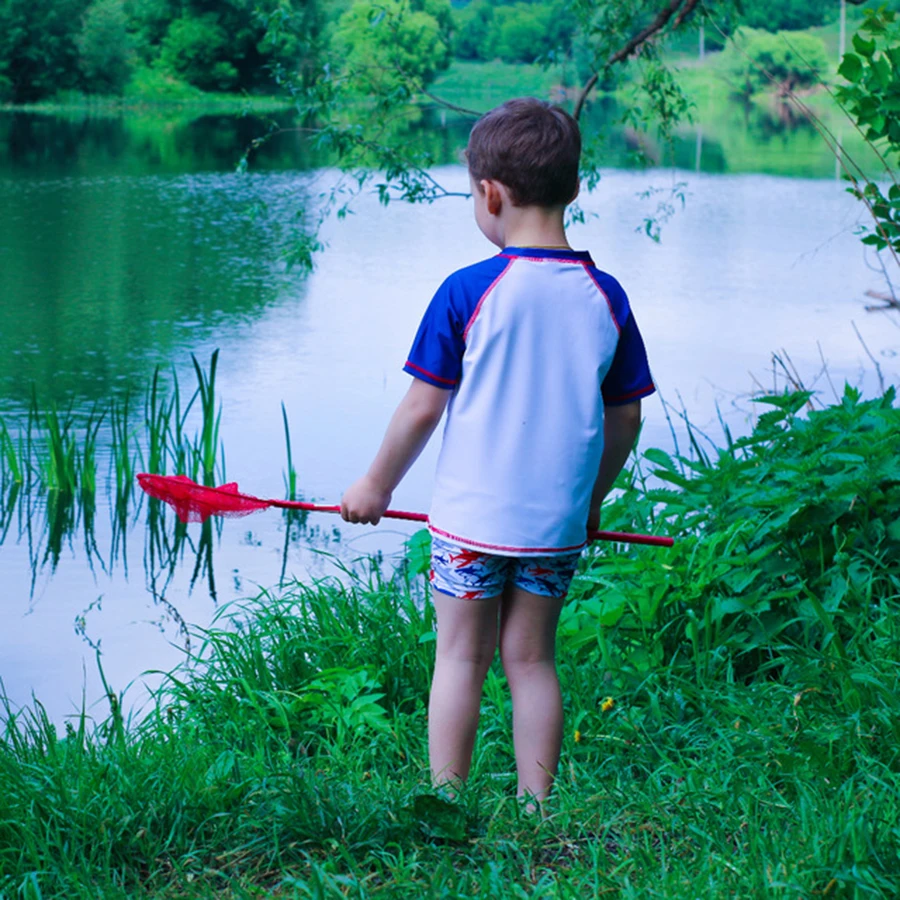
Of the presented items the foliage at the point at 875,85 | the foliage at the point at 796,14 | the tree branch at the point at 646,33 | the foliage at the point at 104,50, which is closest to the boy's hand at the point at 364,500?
the foliage at the point at 875,85

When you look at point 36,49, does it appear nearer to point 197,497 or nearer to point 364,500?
point 197,497

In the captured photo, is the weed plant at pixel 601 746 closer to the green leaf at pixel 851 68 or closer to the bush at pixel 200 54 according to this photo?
the green leaf at pixel 851 68

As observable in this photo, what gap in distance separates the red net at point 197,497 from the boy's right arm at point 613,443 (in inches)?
23.0

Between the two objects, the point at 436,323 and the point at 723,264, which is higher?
the point at 436,323

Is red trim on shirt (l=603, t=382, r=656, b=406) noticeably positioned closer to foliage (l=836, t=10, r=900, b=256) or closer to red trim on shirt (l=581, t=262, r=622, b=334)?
red trim on shirt (l=581, t=262, r=622, b=334)

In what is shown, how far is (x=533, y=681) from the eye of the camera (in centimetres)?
209

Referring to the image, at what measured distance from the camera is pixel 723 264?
11.0 m

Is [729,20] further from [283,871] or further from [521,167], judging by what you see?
[283,871]

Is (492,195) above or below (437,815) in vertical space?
above

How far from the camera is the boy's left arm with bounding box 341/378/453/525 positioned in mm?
1981

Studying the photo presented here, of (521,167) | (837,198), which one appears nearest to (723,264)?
(837,198)

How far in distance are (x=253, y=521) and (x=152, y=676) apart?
1.55 meters

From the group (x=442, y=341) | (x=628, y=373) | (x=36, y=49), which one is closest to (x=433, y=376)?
(x=442, y=341)

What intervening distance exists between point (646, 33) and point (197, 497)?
346cm
